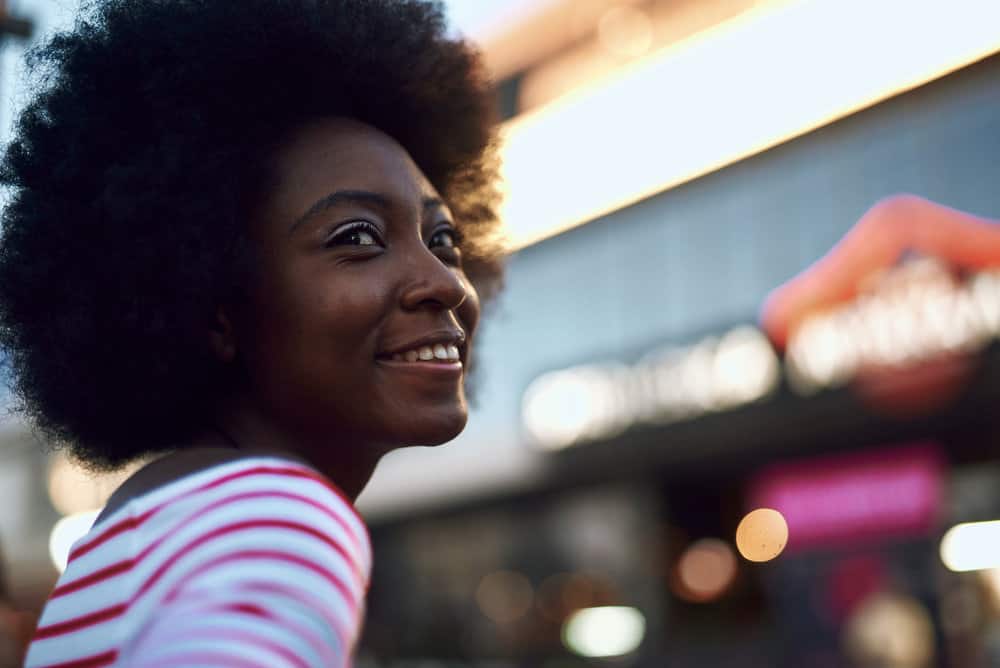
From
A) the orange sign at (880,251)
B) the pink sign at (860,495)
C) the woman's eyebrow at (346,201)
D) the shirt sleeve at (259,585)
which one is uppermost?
the orange sign at (880,251)

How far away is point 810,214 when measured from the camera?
14602 mm

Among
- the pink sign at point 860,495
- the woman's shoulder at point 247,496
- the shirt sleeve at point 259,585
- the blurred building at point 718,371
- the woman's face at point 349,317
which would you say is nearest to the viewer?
the shirt sleeve at point 259,585

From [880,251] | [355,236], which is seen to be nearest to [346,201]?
[355,236]

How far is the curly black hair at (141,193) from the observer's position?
160 centimetres

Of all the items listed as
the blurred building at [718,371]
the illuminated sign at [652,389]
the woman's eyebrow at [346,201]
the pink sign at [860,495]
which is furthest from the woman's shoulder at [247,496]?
the illuminated sign at [652,389]

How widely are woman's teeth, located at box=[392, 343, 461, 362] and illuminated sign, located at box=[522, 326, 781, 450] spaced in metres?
13.5

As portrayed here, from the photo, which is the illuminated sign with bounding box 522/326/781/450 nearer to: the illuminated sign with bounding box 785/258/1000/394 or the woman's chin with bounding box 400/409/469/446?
the illuminated sign with bounding box 785/258/1000/394

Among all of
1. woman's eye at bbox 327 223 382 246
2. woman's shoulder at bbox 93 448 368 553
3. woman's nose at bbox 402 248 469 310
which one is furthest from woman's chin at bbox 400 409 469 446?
woman's shoulder at bbox 93 448 368 553

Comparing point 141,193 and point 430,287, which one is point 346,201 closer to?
point 430,287

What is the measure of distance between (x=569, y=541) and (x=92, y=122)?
19450mm

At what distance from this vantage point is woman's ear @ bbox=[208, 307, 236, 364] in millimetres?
1604

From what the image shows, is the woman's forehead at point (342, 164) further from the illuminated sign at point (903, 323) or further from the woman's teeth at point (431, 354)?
the illuminated sign at point (903, 323)

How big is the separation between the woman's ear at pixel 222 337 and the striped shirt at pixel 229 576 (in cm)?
43

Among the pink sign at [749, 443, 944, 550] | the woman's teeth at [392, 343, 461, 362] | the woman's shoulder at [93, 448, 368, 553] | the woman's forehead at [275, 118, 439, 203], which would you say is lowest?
the woman's shoulder at [93, 448, 368, 553]
